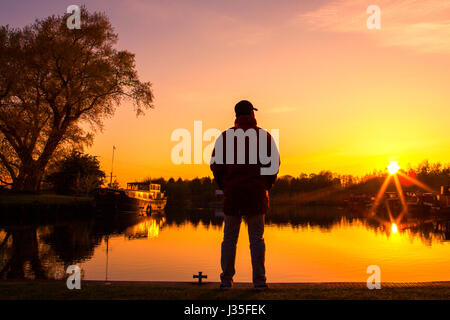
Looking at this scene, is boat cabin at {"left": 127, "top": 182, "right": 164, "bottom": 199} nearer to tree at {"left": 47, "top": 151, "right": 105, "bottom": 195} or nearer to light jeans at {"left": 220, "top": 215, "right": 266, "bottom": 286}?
tree at {"left": 47, "top": 151, "right": 105, "bottom": 195}

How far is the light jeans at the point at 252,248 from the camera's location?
628 centimetres

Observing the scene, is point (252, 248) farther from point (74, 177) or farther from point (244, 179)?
point (74, 177)

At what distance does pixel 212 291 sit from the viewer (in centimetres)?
605

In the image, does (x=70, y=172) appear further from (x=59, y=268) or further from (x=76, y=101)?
(x=59, y=268)

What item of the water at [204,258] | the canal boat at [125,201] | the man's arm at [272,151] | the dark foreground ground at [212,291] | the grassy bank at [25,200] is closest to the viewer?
the dark foreground ground at [212,291]

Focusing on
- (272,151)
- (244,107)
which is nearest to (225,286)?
(272,151)

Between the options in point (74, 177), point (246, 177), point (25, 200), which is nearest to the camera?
point (246, 177)

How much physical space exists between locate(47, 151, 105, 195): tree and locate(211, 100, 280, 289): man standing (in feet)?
177

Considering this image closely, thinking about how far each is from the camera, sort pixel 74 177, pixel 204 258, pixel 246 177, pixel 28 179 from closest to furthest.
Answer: pixel 246 177, pixel 204 258, pixel 28 179, pixel 74 177

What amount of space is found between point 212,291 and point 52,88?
30753 mm

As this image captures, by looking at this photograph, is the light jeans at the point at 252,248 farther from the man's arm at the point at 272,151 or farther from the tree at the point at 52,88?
the tree at the point at 52,88

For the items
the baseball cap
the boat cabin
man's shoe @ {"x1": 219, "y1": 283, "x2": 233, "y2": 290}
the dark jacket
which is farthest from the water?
the boat cabin

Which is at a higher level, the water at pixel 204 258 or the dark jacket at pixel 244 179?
the dark jacket at pixel 244 179

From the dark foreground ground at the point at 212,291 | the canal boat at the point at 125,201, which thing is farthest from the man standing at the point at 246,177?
the canal boat at the point at 125,201
